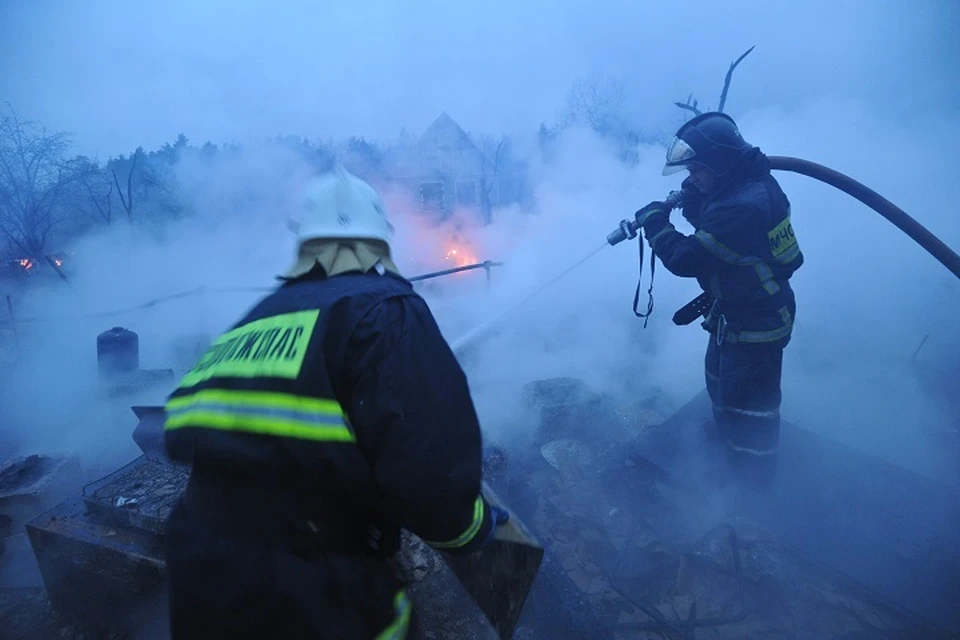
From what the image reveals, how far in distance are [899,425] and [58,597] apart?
8.41 metres

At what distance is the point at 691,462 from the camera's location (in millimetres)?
3920

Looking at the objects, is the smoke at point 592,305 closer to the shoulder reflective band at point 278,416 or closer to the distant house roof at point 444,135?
the shoulder reflective band at point 278,416

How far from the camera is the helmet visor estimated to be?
10.5ft

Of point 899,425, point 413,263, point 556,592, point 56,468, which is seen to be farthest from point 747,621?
point 413,263

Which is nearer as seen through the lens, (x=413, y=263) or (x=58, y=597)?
(x=58, y=597)

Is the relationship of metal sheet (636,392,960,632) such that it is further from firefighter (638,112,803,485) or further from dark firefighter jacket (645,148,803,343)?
dark firefighter jacket (645,148,803,343)

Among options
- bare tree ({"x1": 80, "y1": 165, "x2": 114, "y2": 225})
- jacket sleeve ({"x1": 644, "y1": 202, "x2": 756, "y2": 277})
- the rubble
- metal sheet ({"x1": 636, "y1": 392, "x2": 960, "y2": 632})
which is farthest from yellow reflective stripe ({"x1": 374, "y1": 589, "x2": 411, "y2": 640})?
bare tree ({"x1": 80, "y1": 165, "x2": 114, "y2": 225})

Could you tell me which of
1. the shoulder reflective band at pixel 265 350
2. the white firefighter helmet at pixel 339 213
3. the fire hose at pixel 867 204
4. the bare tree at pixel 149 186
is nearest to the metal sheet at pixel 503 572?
the shoulder reflective band at pixel 265 350

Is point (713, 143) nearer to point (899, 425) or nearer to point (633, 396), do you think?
point (633, 396)

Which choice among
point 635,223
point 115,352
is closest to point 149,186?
point 115,352

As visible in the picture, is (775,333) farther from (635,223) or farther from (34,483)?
(34,483)

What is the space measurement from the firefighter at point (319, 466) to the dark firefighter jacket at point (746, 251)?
99.3 inches

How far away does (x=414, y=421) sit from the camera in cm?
120

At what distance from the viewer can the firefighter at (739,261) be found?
10.0 feet
